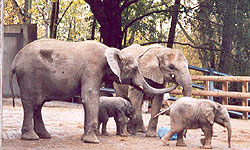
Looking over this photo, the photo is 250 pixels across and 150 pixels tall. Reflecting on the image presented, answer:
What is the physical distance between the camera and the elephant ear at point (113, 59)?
7.22m

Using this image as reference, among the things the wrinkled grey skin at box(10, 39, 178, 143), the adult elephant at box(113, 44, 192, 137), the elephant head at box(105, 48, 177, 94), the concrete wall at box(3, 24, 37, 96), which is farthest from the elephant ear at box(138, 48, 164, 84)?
the concrete wall at box(3, 24, 37, 96)

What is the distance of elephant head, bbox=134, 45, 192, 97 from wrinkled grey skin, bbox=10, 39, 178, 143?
134 cm

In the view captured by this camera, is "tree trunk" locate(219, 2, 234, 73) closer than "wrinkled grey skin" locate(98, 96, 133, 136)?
No

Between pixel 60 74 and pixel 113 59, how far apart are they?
2.90 ft

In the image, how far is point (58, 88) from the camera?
7.17 meters

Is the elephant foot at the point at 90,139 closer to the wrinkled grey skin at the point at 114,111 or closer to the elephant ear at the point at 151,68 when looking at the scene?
the wrinkled grey skin at the point at 114,111

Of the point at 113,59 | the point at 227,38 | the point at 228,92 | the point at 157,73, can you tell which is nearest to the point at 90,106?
the point at 113,59

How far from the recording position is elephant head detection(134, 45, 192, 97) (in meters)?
8.28

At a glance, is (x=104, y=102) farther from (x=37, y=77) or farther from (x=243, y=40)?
(x=243, y=40)

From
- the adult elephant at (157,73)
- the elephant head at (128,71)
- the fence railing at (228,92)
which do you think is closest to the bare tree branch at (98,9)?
the fence railing at (228,92)

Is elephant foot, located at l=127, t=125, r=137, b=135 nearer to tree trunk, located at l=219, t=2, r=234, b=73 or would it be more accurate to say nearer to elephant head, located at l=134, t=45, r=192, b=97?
elephant head, located at l=134, t=45, r=192, b=97

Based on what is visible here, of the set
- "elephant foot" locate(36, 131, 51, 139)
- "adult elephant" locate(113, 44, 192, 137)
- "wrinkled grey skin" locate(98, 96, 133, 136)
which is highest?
"adult elephant" locate(113, 44, 192, 137)

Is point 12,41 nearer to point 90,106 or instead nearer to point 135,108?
point 135,108

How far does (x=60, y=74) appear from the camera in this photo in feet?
23.5
